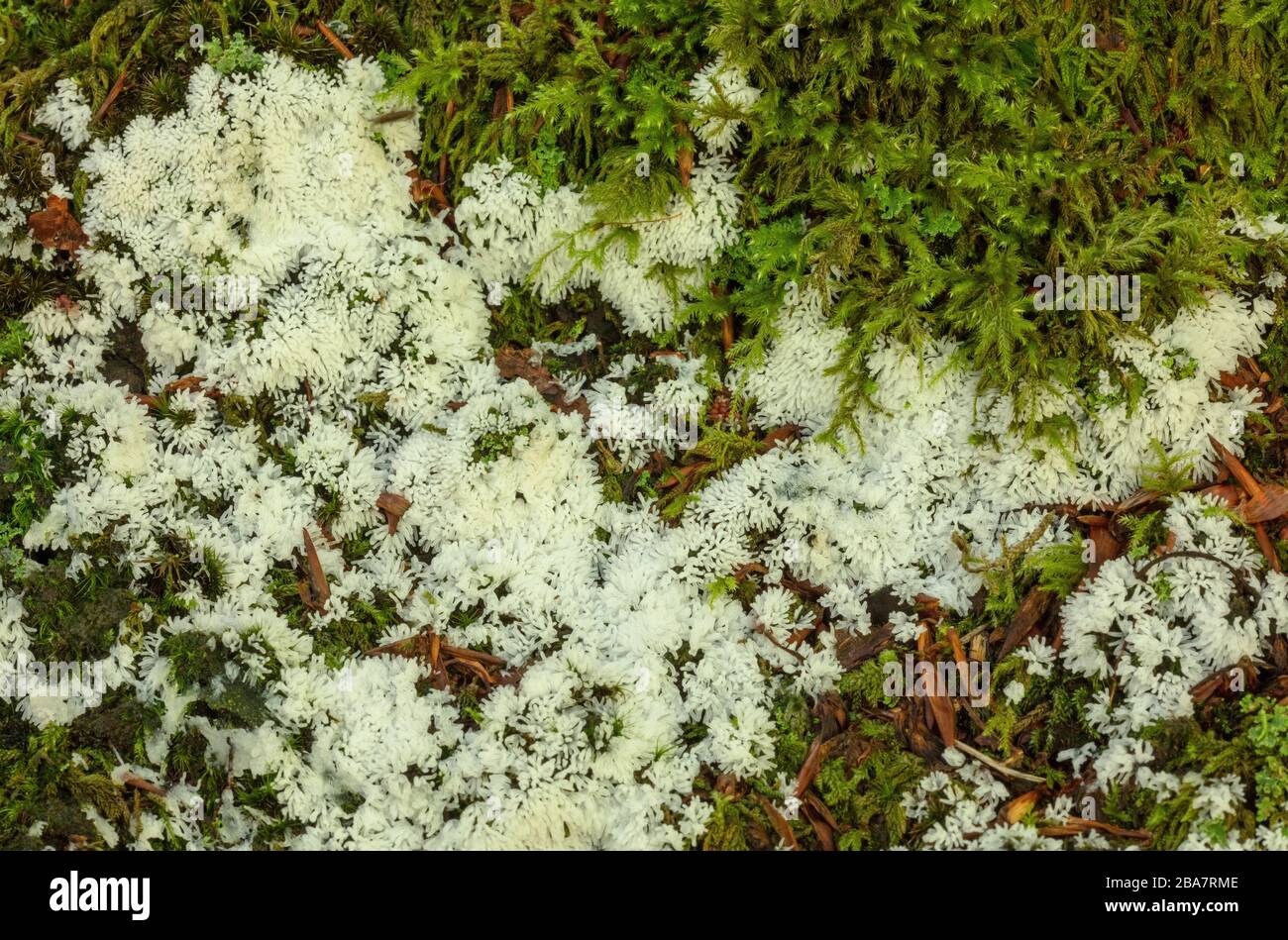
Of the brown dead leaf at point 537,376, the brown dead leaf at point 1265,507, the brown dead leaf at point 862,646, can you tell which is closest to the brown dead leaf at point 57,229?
the brown dead leaf at point 537,376

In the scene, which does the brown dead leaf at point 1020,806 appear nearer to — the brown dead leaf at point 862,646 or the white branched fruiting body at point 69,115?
the brown dead leaf at point 862,646

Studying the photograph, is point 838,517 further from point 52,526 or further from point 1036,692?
point 52,526

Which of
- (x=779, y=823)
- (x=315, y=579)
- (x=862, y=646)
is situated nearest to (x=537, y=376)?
(x=315, y=579)

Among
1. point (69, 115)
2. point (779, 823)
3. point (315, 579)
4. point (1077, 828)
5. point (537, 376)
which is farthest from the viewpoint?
point (69, 115)

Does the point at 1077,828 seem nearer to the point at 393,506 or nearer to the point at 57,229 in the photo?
the point at 393,506

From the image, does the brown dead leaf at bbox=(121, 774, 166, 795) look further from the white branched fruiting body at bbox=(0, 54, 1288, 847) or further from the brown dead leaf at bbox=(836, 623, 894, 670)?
the brown dead leaf at bbox=(836, 623, 894, 670)

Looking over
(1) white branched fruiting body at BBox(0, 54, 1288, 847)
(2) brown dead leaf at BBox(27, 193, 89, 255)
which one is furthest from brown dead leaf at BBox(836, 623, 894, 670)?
(2) brown dead leaf at BBox(27, 193, 89, 255)
